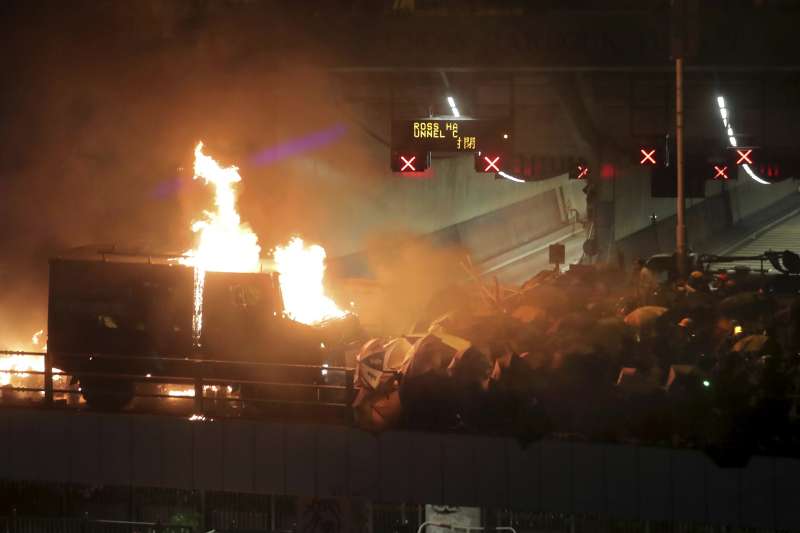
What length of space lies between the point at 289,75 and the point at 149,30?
149 inches

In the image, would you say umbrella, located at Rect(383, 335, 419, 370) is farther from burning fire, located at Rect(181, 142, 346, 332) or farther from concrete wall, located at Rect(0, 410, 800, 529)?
burning fire, located at Rect(181, 142, 346, 332)

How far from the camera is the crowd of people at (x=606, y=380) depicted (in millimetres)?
11031

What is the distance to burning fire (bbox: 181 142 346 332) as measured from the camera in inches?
563

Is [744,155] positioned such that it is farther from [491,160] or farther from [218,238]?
[218,238]

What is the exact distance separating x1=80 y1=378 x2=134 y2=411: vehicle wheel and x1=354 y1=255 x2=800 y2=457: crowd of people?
2.95m

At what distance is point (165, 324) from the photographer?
46.4 feet

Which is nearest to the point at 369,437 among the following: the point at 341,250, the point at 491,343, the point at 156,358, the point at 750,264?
the point at 491,343

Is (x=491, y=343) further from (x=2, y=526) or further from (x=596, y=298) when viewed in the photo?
(x=2, y=526)

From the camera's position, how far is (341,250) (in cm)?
2783

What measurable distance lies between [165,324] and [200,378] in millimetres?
1852

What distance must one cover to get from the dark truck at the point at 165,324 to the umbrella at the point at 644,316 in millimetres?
3697

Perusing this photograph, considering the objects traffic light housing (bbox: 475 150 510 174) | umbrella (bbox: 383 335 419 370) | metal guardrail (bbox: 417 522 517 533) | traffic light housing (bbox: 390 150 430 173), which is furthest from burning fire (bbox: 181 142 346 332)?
traffic light housing (bbox: 475 150 510 174)

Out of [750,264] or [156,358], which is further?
[750,264]

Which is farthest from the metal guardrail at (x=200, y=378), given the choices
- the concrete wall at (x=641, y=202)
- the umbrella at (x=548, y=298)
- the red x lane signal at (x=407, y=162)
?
the concrete wall at (x=641, y=202)
